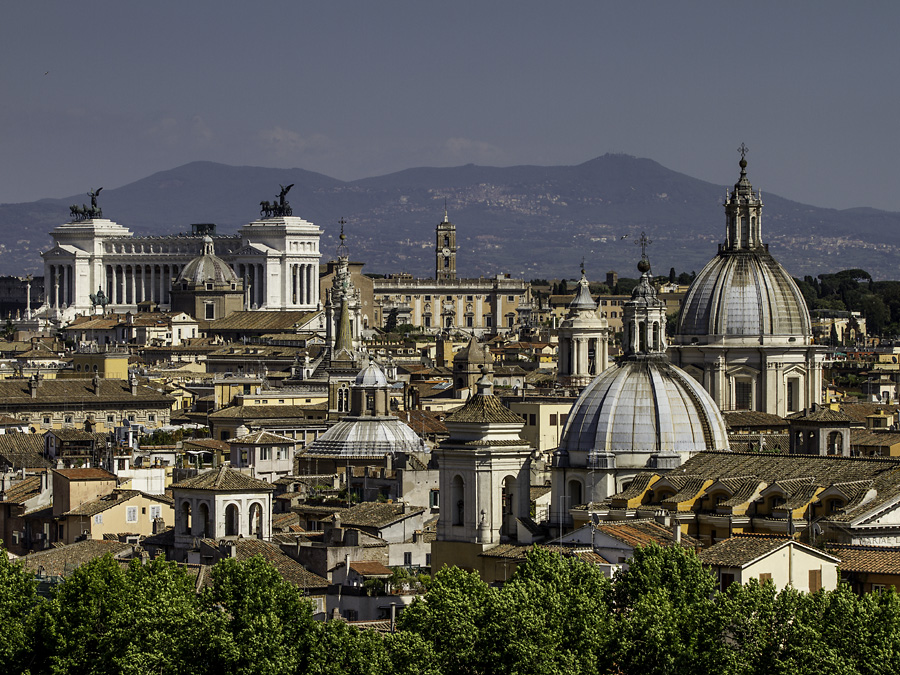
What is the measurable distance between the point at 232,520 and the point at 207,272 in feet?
365

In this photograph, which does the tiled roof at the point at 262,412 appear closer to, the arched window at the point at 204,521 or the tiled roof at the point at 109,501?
the tiled roof at the point at 109,501

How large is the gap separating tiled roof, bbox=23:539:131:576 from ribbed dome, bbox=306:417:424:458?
18338mm

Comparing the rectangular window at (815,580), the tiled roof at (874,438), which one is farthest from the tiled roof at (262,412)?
the rectangular window at (815,580)

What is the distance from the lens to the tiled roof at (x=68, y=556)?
1860 inches

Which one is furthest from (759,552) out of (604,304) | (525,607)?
(604,304)

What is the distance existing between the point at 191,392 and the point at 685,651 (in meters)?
70.7

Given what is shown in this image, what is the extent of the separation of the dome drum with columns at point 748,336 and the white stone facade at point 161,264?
9232 centimetres

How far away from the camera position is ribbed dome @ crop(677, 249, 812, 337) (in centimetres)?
7525

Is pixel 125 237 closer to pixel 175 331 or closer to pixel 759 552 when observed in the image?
pixel 175 331

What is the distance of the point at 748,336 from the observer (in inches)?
2963

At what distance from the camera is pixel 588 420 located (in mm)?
45188

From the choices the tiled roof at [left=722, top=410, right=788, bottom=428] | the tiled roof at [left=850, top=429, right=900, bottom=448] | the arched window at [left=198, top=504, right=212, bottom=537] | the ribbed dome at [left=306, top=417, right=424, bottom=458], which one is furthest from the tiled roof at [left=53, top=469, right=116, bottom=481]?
the tiled roof at [left=722, top=410, right=788, bottom=428]

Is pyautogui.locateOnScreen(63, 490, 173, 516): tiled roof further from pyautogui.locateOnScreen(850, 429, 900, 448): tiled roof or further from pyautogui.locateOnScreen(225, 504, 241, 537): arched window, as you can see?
pyautogui.locateOnScreen(850, 429, 900, 448): tiled roof

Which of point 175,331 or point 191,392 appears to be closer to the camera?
point 191,392
